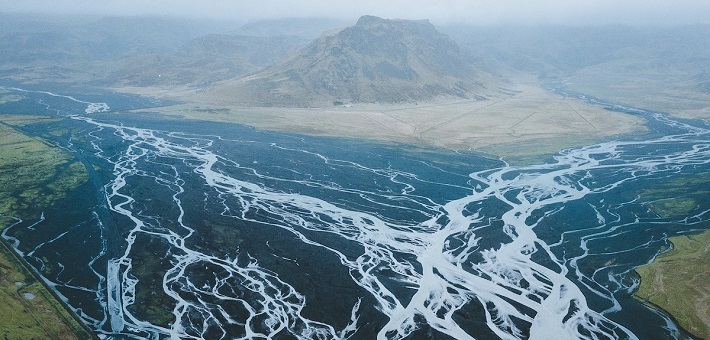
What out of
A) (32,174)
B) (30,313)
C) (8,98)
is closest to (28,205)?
(32,174)

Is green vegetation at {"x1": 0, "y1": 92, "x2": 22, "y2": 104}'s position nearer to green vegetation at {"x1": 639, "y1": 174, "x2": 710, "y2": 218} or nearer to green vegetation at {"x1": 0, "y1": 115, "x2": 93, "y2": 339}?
green vegetation at {"x1": 0, "y1": 115, "x2": 93, "y2": 339}

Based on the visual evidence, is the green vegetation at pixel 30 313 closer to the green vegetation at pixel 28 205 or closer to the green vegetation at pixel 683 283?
the green vegetation at pixel 28 205

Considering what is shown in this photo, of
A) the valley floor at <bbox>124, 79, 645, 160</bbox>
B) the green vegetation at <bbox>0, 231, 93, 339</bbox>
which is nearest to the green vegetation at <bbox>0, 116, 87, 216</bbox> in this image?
the green vegetation at <bbox>0, 231, 93, 339</bbox>

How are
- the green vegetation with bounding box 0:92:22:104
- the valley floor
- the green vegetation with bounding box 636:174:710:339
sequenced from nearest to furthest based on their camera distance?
the green vegetation with bounding box 636:174:710:339
the valley floor
the green vegetation with bounding box 0:92:22:104

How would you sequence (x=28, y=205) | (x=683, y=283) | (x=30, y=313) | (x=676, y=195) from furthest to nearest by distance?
(x=676, y=195) < (x=28, y=205) < (x=683, y=283) < (x=30, y=313)

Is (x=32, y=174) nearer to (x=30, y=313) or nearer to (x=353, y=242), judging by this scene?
(x=30, y=313)

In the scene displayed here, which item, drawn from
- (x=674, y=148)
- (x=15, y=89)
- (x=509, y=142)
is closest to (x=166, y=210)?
(x=509, y=142)

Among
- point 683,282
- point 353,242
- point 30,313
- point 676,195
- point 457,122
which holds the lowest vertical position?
point 457,122
